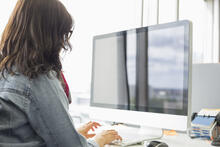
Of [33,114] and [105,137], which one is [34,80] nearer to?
[33,114]

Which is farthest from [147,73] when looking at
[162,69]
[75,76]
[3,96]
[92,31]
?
[92,31]

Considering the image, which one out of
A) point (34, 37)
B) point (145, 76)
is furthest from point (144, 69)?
point (34, 37)

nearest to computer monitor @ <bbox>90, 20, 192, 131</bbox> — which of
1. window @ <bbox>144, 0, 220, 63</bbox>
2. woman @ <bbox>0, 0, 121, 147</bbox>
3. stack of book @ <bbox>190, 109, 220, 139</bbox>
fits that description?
stack of book @ <bbox>190, 109, 220, 139</bbox>

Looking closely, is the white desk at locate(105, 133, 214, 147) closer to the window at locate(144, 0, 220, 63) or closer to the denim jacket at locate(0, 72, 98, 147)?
the denim jacket at locate(0, 72, 98, 147)

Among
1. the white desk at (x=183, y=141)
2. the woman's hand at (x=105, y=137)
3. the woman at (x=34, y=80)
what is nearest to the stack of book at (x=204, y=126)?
the white desk at (x=183, y=141)

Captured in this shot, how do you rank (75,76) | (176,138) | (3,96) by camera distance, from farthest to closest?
(75,76) → (176,138) → (3,96)

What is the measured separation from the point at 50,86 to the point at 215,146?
0.77 metres

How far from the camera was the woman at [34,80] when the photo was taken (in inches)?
24.7

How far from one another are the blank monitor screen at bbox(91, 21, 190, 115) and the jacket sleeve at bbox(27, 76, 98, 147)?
1.69 feet

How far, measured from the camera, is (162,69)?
3.52 feet

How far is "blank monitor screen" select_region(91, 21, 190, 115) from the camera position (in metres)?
1.02

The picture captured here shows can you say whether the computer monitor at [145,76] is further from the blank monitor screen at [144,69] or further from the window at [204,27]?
the window at [204,27]

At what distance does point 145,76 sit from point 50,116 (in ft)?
1.94

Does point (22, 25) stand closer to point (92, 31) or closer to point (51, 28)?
point (51, 28)
